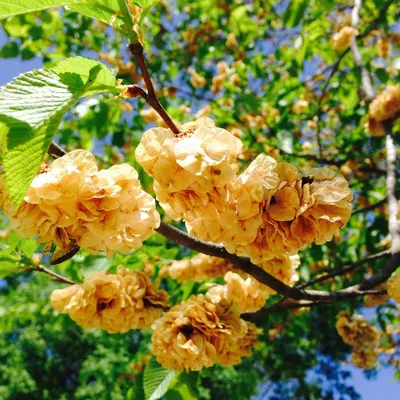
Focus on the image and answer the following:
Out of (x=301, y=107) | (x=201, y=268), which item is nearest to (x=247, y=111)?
(x=301, y=107)

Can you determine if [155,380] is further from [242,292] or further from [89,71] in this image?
[89,71]

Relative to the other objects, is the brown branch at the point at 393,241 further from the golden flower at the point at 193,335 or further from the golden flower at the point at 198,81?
the golden flower at the point at 198,81

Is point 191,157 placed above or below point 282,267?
above

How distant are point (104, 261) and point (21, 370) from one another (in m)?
20.4

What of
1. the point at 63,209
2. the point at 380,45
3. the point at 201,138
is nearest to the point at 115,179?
the point at 63,209

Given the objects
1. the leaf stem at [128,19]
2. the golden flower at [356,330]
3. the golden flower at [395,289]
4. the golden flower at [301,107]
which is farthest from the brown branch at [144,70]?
the golden flower at [301,107]

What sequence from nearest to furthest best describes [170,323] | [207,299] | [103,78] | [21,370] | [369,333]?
[103,78] → [170,323] → [207,299] → [369,333] → [21,370]

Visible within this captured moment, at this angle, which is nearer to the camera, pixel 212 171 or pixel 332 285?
pixel 212 171

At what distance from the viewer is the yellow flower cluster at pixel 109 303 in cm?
206

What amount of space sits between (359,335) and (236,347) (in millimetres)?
1608

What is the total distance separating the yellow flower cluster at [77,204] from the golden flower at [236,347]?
42.5 inches

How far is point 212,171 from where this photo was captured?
1.10 metres

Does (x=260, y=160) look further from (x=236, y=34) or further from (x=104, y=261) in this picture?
(x=236, y=34)

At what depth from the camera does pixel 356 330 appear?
10.8 feet
